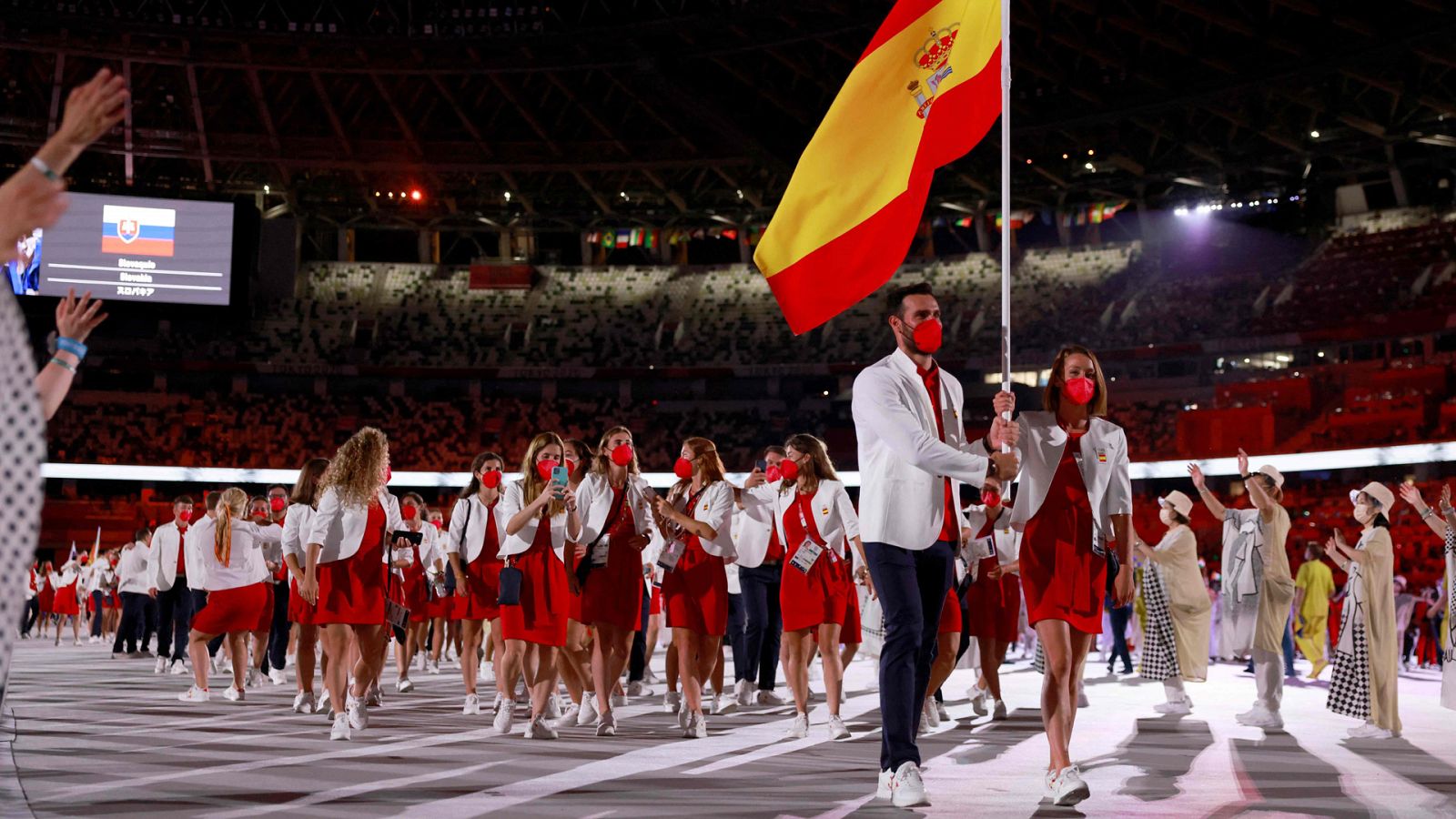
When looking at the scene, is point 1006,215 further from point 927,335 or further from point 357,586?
point 357,586

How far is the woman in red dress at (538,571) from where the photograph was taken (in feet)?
28.4

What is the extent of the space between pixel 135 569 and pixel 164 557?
3097 mm

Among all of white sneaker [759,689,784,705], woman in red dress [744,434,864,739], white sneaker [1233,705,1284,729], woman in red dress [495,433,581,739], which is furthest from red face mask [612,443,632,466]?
white sneaker [1233,705,1284,729]

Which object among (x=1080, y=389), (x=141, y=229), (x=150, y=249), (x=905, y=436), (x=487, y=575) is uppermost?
(x=141, y=229)

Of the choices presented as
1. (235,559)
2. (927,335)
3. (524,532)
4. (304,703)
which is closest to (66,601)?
(235,559)

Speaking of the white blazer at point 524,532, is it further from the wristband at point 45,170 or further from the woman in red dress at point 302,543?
the wristband at point 45,170

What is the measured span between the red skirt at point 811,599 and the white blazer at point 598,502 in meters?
1.05

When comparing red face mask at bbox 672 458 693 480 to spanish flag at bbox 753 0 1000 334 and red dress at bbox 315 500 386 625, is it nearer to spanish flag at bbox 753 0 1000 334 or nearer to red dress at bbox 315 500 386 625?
red dress at bbox 315 500 386 625

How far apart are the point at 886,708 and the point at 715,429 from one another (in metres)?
38.3

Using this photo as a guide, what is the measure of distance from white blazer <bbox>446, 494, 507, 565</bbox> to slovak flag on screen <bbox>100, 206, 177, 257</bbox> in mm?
23910

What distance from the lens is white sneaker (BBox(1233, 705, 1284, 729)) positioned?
33.7ft

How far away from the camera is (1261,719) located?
10359 millimetres

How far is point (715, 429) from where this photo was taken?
4400 centimetres

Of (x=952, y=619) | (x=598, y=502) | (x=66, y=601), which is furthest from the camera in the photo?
(x=66, y=601)
